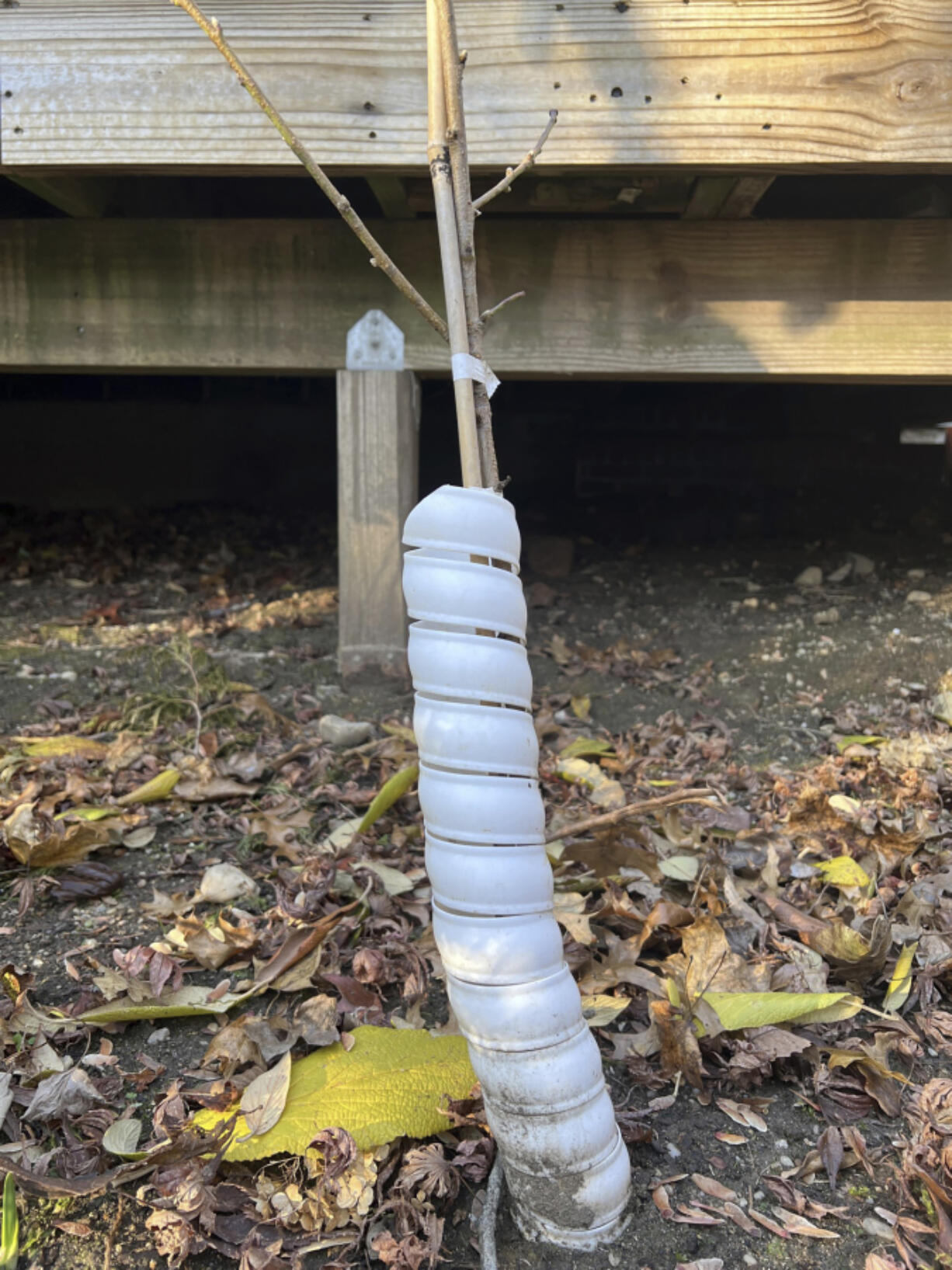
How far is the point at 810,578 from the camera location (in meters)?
3.63

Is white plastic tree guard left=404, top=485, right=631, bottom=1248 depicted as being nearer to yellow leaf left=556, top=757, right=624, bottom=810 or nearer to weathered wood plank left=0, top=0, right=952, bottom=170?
yellow leaf left=556, top=757, right=624, bottom=810

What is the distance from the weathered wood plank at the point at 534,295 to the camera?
253 cm

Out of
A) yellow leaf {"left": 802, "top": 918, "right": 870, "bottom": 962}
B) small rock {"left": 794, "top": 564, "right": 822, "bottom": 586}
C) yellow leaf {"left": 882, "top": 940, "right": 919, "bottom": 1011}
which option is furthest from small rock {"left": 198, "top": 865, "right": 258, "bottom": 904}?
small rock {"left": 794, "top": 564, "right": 822, "bottom": 586}

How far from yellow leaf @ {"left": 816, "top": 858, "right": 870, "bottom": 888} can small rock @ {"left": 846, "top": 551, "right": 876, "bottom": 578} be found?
2069 mm

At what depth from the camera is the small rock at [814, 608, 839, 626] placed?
3102 millimetres

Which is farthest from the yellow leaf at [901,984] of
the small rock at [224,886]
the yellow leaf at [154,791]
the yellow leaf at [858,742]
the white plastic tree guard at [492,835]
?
the yellow leaf at [154,791]

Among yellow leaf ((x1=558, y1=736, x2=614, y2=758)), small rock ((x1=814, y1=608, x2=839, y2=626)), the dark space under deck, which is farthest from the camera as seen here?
small rock ((x1=814, y1=608, x2=839, y2=626))

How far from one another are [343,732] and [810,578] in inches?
85.0

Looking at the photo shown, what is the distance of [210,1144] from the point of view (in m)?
1.13

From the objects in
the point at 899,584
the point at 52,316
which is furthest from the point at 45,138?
the point at 899,584

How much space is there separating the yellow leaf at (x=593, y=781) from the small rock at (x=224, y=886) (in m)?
0.80

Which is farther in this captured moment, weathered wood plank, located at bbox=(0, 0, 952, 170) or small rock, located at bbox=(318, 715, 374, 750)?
small rock, located at bbox=(318, 715, 374, 750)

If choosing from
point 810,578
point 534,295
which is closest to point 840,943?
point 534,295

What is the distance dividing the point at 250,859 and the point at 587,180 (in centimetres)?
204
